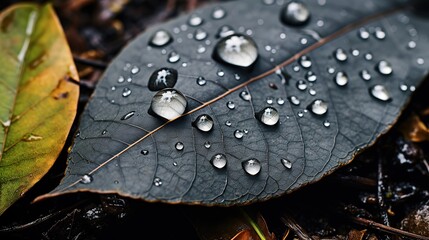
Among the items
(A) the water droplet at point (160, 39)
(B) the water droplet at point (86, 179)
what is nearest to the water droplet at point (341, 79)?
(A) the water droplet at point (160, 39)

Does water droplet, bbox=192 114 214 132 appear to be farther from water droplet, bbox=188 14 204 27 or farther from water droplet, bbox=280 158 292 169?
water droplet, bbox=188 14 204 27

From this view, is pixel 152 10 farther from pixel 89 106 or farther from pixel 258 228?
pixel 258 228

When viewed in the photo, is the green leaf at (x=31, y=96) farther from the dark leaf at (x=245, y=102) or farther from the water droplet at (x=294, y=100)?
the water droplet at (x=294, y=100)

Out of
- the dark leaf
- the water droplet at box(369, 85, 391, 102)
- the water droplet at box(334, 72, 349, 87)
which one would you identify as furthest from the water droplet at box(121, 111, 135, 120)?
the water droplet at box(369, 85, 391, 102)

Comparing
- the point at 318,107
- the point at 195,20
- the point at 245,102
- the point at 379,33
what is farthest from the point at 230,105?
the point at 379,33

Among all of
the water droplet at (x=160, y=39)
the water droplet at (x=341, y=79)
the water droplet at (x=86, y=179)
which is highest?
the water droplet at (x=160, y=39)
